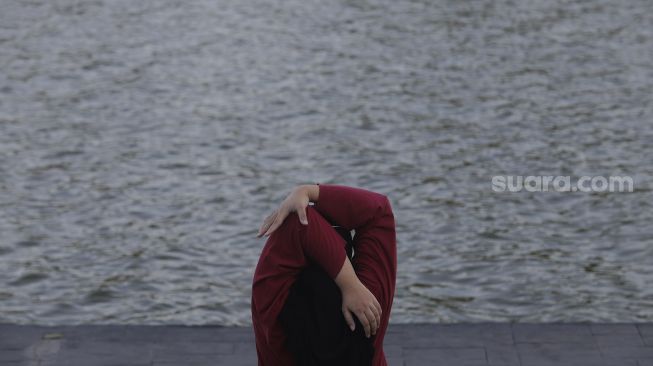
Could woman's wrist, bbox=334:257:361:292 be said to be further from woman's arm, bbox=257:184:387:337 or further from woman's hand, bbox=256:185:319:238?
woman's hand, bbox=256:185:319:238

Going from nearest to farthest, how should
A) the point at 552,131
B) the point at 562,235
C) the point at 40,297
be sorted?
1. the point at 40,297
2. the point at 562,235
3. the point at 552,131

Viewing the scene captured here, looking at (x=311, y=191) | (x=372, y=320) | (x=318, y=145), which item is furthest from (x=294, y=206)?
(x=318, y=145)

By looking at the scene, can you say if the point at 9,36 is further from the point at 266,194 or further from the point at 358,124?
the point at 266,194

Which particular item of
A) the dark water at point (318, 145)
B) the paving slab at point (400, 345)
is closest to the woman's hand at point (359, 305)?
the paving slab at point (400, 345)

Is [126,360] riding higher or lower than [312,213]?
lower

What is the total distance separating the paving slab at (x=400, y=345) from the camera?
6.37 metres

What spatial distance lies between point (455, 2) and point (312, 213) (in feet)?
48.5

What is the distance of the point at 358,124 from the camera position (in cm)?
1224

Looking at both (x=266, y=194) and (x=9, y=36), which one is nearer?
(x=266, y=194)

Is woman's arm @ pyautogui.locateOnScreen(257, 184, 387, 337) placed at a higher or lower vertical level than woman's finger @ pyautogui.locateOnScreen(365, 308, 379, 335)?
higher

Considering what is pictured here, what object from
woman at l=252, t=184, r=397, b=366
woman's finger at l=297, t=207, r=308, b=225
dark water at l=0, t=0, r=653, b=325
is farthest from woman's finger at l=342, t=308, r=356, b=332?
dark water at l=0, t=0, r=653, b=325

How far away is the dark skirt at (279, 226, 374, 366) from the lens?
4.09 m

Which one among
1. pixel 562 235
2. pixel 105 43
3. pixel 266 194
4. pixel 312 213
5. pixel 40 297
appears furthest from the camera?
pixel 105 43

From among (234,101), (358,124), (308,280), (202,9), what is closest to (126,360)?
(308,280)
